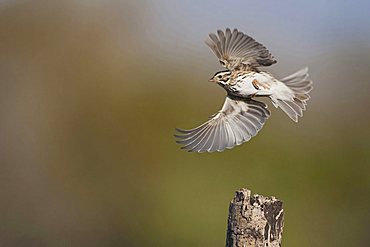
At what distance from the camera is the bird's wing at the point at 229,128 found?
3.83 meters

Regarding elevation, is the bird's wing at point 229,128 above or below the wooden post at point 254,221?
above

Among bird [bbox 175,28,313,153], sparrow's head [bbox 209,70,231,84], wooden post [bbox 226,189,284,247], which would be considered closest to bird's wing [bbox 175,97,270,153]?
bird [bbox 175,28,313,153]

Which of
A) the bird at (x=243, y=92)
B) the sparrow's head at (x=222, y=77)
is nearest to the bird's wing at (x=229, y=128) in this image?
the bird at (x=243, y=92)

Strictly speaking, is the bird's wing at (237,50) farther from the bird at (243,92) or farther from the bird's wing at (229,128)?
the bird's wing at (229,128)

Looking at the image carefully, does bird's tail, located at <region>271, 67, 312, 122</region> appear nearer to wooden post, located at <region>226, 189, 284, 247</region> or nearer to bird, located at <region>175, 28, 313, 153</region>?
bird, located at <region>175, 28, 313, 153</region>

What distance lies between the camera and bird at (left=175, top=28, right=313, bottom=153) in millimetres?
3748

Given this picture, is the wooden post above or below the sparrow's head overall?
below

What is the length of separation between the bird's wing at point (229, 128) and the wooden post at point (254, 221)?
2.06ft

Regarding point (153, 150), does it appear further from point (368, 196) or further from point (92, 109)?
point (368, 196)

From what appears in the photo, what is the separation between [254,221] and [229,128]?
809 mm

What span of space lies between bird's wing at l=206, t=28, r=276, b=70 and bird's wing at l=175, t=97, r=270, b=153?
5.7 inches

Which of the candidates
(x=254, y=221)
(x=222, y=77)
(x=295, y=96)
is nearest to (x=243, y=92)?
(x=222, y=77)

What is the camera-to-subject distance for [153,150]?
8.61 meters

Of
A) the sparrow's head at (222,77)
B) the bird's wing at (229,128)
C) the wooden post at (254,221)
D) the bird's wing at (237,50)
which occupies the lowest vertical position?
the wooden post at (254,221)
